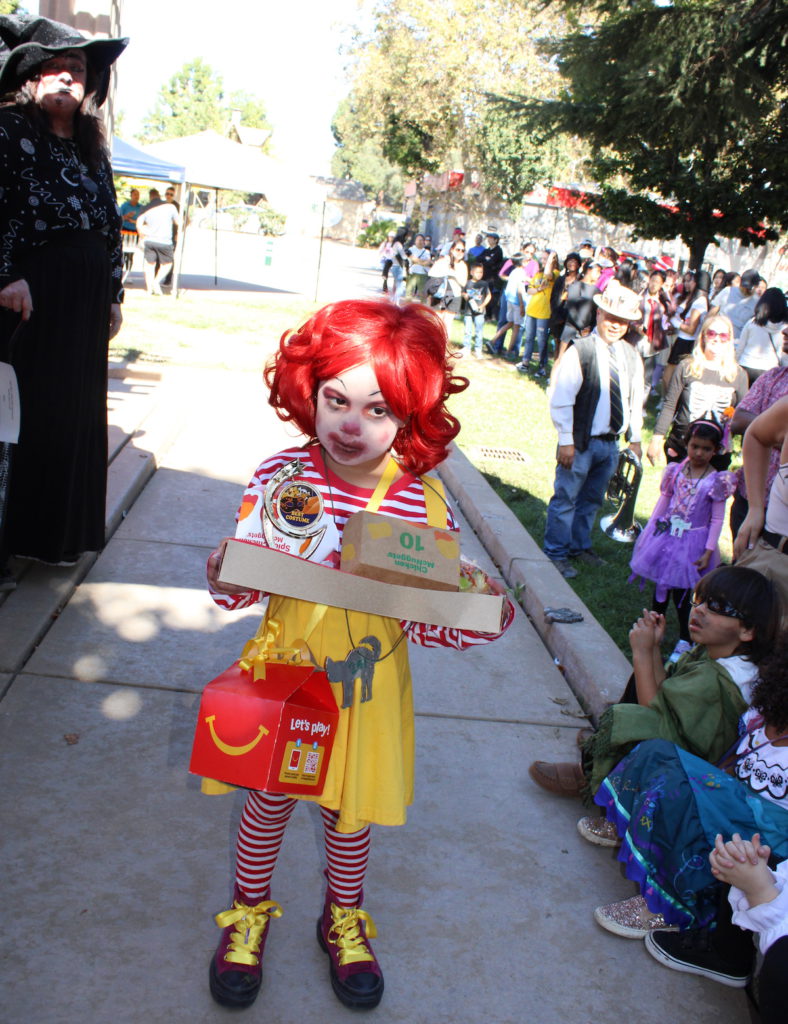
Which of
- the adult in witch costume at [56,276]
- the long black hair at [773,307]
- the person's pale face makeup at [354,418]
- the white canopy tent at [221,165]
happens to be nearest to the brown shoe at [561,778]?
the person's pale face makeup at [354,418]

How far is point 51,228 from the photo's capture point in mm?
3604

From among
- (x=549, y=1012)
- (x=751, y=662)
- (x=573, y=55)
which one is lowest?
(x=549, y=1012)

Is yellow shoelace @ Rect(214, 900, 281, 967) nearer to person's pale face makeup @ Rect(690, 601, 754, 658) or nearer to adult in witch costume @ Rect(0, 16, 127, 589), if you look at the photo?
person's pale face makeup @ Rect(690, 601, 754, 658)

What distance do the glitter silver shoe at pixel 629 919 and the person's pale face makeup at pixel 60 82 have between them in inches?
135

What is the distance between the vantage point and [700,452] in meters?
4.66

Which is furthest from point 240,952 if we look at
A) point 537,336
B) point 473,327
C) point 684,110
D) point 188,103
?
point 188,103

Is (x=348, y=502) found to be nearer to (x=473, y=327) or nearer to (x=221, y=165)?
(x=473, y=327)

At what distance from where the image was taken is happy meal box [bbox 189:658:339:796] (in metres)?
1.92

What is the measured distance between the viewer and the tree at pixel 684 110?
12.0m

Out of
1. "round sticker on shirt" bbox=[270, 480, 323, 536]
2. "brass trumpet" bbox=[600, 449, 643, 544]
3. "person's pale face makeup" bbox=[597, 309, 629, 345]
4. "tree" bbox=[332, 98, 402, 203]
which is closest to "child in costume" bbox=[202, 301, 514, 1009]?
"round sticker on shirt" bbox=[270, 480, 323, 536]

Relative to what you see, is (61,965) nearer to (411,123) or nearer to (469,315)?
(469,315)

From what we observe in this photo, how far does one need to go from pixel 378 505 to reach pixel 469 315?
40.7ft

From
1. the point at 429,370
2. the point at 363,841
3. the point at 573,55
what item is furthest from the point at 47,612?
the point at 573,55

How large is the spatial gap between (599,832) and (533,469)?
536 centimetres
